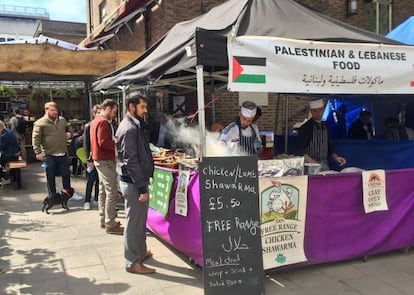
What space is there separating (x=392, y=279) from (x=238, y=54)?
8.63 feet

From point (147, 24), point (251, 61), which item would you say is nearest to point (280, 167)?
point (251, 61)

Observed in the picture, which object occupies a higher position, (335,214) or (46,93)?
(46,93)

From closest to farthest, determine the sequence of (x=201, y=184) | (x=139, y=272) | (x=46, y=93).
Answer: (x=201, y=184), (x=139, y=272), (x=46, y=93)

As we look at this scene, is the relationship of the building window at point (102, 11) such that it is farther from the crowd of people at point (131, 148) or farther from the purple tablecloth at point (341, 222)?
the purple tablecloth at point (341, 222)

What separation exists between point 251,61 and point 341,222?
1.95 metres

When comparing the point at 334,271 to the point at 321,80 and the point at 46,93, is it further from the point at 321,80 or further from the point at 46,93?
the point at 46,93

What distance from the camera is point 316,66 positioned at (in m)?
4.30

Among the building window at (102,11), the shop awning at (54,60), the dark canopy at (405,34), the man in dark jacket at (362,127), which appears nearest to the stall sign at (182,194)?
the man in dark jacket at (362,127)

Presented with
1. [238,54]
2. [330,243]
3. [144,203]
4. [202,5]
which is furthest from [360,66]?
[202,5]

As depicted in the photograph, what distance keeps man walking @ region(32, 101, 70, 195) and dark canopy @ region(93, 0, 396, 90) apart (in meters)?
2.10

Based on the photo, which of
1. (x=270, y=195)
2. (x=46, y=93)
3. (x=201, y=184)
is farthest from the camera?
(x=46, y=93)

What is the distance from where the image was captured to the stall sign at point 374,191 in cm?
473

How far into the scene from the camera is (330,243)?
4.62m

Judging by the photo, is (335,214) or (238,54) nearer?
(238,54)
